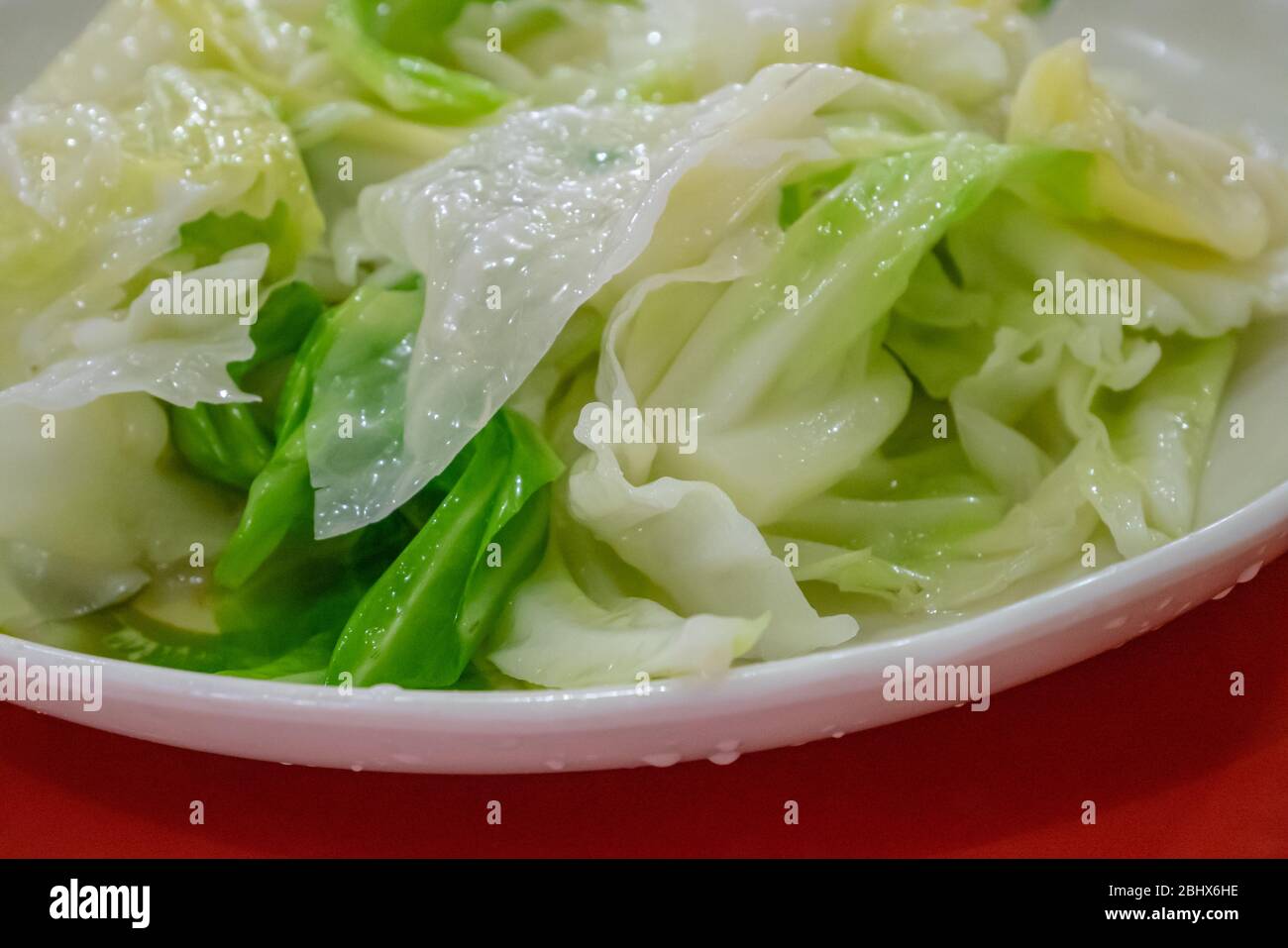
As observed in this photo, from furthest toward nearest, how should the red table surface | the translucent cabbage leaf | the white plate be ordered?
the translucent cabbage leaf
the red table surface
the white plate

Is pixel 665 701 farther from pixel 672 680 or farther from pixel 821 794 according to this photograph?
pixel 821 794

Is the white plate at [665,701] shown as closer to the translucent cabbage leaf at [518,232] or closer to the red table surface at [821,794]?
the red table surface at [821,794]

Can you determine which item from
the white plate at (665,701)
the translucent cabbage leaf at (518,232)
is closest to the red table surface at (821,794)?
the white plate at (665,701)

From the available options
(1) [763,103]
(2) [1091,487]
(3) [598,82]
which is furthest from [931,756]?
(3) [598,82]

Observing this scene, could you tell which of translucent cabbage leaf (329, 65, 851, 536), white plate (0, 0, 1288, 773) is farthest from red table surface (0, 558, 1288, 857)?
translucent cabbage leaf (329, 65, 851, 536)

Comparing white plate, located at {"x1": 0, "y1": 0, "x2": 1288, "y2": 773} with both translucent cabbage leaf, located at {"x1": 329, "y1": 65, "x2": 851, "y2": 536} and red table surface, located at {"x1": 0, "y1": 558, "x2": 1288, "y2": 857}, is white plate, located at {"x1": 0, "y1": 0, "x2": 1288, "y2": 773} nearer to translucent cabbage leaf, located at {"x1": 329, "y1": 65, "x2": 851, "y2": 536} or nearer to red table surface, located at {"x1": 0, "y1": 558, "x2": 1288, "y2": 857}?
red table surface, located at {"x1": 0, "y1": 558, "x2": 1288, "y2": 857}

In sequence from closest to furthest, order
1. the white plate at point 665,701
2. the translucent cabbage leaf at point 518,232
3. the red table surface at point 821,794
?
the white plate at point 665,701
the red table surface at point 821,794
the translucent cabbage leaf at point 518,232

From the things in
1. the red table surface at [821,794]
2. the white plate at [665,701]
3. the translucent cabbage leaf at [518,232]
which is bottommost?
the red table surface at [821,794]

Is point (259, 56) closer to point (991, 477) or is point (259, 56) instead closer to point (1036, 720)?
point (991, 477)

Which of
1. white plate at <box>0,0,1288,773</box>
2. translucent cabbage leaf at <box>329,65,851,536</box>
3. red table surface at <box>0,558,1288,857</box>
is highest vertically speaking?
translucent cabbage leaf at <box>329,65,851,536</box>

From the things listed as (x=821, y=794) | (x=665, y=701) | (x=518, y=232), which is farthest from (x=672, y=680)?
(x=518, y=232)
